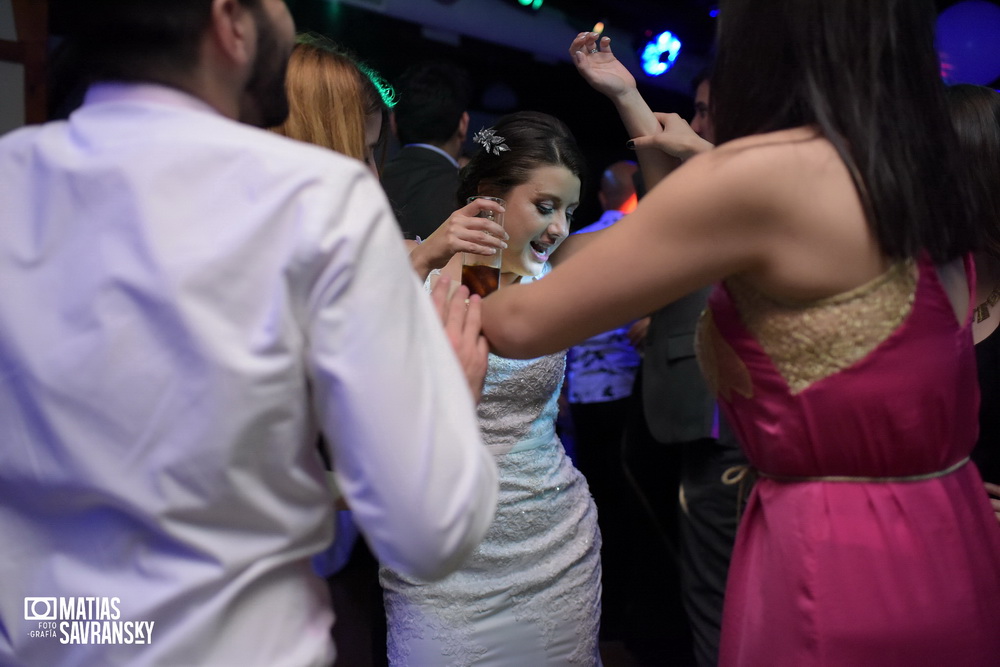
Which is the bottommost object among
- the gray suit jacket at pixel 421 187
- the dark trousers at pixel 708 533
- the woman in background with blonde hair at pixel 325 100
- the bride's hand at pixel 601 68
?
the dark trousers at pixel 708 533

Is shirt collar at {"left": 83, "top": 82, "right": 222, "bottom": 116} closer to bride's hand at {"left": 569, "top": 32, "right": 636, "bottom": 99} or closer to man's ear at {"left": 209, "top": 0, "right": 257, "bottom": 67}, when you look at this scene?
man's ear at {"left": 209, "top": 0, "right": 257, "bottom": 67}

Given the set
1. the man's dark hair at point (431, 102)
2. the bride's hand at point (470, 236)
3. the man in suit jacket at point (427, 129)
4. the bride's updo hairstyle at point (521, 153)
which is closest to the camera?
the bride's hand at point (470, 236)

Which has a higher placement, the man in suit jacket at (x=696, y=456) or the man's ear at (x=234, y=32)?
the man's ear at (x=234, y=32)

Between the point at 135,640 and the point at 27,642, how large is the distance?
0.12 m

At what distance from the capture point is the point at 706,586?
102 inches

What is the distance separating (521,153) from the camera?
2.12m

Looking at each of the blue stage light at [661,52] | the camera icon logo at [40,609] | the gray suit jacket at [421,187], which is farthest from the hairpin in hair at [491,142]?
the blue stage light at [661,52]

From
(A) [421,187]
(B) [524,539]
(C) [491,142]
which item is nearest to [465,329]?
(B) [524,539]

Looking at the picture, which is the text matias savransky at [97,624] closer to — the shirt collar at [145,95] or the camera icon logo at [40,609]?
the camera icon logo at [40,609]

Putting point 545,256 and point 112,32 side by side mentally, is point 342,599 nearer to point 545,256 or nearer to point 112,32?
point 545,256

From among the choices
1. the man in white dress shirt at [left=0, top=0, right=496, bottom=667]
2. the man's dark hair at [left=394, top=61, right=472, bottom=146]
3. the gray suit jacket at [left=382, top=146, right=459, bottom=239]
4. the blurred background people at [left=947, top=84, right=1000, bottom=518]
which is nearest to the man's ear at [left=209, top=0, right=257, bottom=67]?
the man in white dress shirt at [left=0, top=0, right=496, bottom=667]

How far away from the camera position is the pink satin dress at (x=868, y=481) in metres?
1.02

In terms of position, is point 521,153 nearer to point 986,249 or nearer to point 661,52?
point 986,249

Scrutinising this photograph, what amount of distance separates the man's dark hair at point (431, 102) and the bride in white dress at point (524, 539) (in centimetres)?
125
